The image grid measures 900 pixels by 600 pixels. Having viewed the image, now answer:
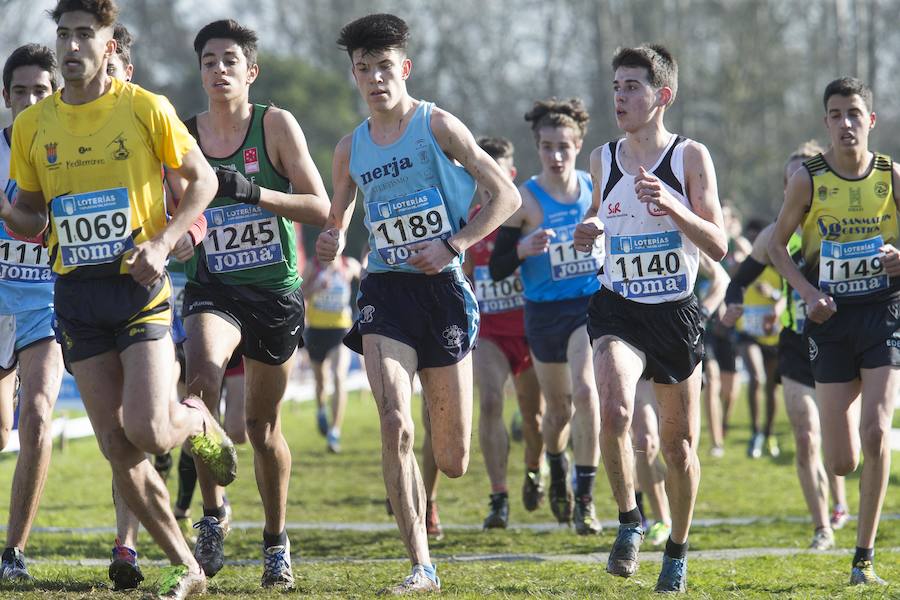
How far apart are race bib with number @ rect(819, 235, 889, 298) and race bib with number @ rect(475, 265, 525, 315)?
122 inches

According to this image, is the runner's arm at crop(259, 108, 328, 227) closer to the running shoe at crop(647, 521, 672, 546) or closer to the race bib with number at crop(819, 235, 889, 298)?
the race bib with number at crop(819, 235, 889, 298)

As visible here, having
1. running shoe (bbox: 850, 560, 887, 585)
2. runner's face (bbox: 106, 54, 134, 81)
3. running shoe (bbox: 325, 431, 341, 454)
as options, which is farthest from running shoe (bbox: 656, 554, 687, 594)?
running shoe (bbox: 325, 431, 341, 454)

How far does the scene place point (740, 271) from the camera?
860 centimetres

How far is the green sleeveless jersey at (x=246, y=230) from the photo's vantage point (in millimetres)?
6488

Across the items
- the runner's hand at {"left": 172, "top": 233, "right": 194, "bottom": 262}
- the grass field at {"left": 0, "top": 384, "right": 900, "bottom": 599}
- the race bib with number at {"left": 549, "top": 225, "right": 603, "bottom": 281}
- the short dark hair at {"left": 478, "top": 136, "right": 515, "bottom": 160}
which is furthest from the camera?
the short dark hair at {"left": 478, "top": 136, "right": 515, "bottom": 160}

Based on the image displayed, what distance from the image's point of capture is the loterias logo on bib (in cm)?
632

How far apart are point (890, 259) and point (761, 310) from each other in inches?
338

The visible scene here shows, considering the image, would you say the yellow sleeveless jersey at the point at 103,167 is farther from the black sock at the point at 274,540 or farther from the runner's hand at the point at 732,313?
the runner's hand at the point at 732,313

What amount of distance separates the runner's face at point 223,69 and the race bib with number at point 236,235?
21.7 inches

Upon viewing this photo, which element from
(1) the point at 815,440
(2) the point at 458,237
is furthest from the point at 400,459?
(1) the point at 815,440

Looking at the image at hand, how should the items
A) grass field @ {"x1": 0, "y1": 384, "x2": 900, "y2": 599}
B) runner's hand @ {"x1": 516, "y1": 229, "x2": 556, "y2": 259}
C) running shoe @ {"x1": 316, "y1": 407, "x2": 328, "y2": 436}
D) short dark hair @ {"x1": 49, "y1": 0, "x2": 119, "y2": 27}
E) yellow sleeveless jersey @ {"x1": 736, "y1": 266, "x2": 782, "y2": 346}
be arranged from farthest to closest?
running shoe @ {"x1": 316, "y1": 407, "x2": 328, "y2": 436}
yellow sleeveless jersey @ {"x1": 736, "y1": 266, "x2": 782, "y2": 346}
runner's hand @ {"x1": 516, "y1": 229, "x2": 556, "y2": 259}
grass field @ {"x1": 0, "y1": 384, "x2": 900, "y2": 599}
short dark hair @ {"x1": 49, "y1": 0, "x2": 119, "y2": 27}

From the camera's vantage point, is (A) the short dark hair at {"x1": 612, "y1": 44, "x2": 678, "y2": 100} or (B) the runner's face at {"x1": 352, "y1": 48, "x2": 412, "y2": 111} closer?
(B) the runner's face at {"x1": 352, "y1": 48, "x2": 412, "y2": 111}

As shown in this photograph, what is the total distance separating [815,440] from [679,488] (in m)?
2.73

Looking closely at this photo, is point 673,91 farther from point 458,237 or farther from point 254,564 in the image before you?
point 254,564
